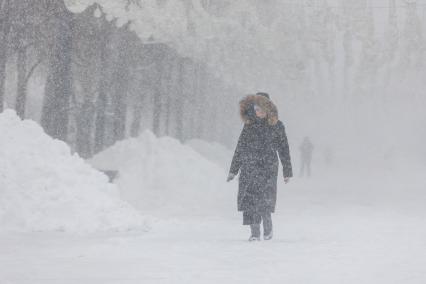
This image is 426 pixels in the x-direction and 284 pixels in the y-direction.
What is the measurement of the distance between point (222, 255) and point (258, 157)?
5.78ft

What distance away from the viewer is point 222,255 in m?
6.66

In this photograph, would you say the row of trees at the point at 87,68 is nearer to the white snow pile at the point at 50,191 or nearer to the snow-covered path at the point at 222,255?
the white snow pile at the point at 50,191

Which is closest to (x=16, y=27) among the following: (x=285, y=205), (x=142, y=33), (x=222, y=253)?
(x=142, y=33)

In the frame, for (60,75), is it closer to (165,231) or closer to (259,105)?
(165,231)

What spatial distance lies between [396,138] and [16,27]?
2522 inches

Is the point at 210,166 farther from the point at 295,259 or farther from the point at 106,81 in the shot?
the point at 295,259

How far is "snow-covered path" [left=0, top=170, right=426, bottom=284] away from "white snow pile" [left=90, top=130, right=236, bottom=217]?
333 centimetres

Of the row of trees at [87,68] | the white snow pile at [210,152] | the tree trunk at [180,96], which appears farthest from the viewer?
the tree trunk at [180,96]

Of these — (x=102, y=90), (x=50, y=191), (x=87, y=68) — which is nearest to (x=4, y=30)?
(x=87, y=68)

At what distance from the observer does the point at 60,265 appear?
5938 mm

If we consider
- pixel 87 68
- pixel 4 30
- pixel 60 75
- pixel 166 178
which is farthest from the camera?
pixel 87 68

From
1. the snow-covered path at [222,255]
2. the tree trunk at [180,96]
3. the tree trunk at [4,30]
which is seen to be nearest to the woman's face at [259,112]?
the snow-covered path at [222,255]

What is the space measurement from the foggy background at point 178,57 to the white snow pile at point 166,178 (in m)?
2.11

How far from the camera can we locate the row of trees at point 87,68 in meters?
18.0
